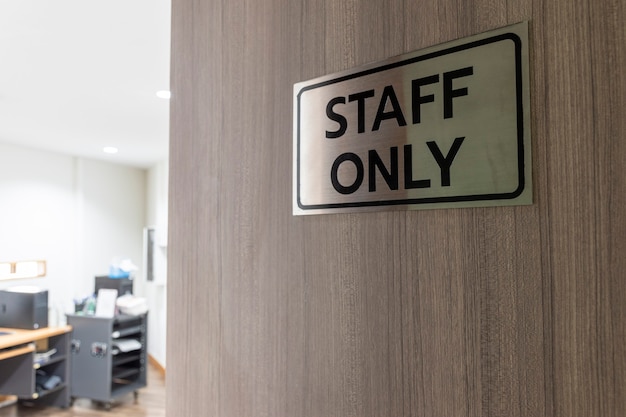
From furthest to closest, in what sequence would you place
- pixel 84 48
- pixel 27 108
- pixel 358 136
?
1. pixel 27 108
2. pixel 84 48
3. pixel 358 136

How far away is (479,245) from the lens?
1.90 feet

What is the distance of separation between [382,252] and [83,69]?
257cm

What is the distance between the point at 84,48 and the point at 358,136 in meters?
2.16

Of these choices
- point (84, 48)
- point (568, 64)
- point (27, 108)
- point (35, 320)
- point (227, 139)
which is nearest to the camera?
point (568, 64)

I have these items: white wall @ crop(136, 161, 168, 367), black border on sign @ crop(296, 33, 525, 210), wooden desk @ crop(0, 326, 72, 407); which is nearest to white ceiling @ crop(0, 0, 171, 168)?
white wall @ crop(136, 161, 168, 367)

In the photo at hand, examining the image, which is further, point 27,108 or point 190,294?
point 27,108

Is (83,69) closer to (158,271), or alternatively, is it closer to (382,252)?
(382,252)

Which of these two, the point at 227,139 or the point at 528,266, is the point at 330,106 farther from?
the point at 528,266

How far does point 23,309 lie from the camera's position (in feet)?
13.6

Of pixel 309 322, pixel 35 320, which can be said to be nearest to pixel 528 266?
pixel 309 322

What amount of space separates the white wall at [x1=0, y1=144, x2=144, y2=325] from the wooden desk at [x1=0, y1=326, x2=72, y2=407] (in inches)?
38.7

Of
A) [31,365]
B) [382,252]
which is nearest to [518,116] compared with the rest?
[382,252]

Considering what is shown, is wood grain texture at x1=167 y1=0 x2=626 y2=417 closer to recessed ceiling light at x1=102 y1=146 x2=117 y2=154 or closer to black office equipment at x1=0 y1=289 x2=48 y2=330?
black office equipment at x1=0 y1=289 x2=48 y2=330

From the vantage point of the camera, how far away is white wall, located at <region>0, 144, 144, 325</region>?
190 inches
